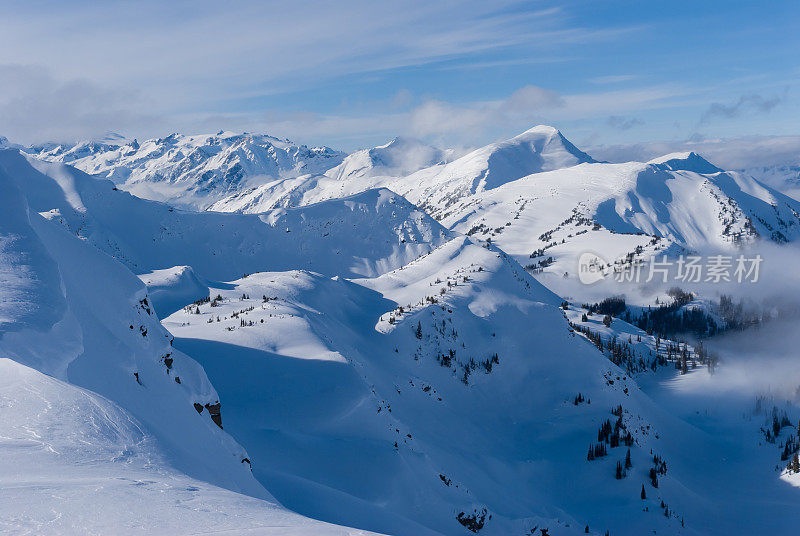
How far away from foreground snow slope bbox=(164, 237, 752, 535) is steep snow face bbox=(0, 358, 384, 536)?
9212mm

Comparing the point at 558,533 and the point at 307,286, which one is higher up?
the point at 307,286

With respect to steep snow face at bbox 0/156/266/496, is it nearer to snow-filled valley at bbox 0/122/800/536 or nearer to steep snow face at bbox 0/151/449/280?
snow-filled valley at bbox 0/122/800/536

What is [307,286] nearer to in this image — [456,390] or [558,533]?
[456,390]

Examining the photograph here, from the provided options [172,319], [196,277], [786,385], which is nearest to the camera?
[172,319]

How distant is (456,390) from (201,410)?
25.3 meters

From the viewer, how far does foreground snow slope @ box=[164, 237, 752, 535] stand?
923 inches

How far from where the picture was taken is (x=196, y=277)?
5412 cm

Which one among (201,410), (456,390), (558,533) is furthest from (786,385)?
(201,410)

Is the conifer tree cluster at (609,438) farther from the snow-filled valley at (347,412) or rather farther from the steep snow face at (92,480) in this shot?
the steep snow face at (92,480)

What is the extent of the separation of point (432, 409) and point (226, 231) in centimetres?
7013

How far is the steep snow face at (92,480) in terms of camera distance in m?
7.02

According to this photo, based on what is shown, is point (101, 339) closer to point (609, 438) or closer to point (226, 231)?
point (609, 438)

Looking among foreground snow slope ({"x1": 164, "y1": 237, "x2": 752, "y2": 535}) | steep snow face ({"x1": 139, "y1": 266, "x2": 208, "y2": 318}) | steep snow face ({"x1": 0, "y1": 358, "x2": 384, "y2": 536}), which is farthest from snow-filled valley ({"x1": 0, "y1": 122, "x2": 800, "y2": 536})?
steep snow face ({"x1": 139, "y1": 266, "x2": 208, "y2": 318})

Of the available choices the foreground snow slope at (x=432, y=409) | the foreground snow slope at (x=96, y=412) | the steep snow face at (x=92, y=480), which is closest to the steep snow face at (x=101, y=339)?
the foreground snow slope at (x=96, y=412)
